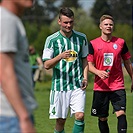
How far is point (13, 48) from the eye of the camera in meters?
4.51

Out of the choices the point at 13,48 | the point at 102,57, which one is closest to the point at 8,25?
the point at 13,48

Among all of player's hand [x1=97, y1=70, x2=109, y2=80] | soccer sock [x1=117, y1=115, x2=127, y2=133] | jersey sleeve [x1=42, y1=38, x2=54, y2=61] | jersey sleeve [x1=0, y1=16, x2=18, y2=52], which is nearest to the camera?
jersey sleeve [x1=0, y1=16, x2=18, y2=52]

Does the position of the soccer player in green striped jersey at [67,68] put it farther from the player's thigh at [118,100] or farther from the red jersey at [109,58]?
the player's thigh at [118,100]

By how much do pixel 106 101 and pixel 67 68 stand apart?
3.88 ft

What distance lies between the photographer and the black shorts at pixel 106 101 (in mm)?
9797

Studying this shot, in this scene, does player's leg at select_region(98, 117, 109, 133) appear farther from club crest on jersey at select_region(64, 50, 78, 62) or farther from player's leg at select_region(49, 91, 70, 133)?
club crest on jersey at select_region(64, 50, 78, 62)

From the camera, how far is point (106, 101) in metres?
9.99

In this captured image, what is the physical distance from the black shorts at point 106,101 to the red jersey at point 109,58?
0.31ft

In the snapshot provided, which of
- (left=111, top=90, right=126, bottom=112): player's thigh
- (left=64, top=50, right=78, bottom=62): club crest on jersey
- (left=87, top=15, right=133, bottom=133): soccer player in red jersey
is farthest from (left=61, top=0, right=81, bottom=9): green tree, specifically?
(left=64, top=50, right=78, bottom=62): club crest on jersey

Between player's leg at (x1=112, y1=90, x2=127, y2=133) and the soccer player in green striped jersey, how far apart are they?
69 centimetres

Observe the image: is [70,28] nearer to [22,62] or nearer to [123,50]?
[123,50]

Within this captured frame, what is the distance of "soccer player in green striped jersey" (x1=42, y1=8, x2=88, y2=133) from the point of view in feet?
30.0

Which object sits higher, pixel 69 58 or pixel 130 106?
pixel 69 58

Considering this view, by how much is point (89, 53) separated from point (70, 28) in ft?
2.64
